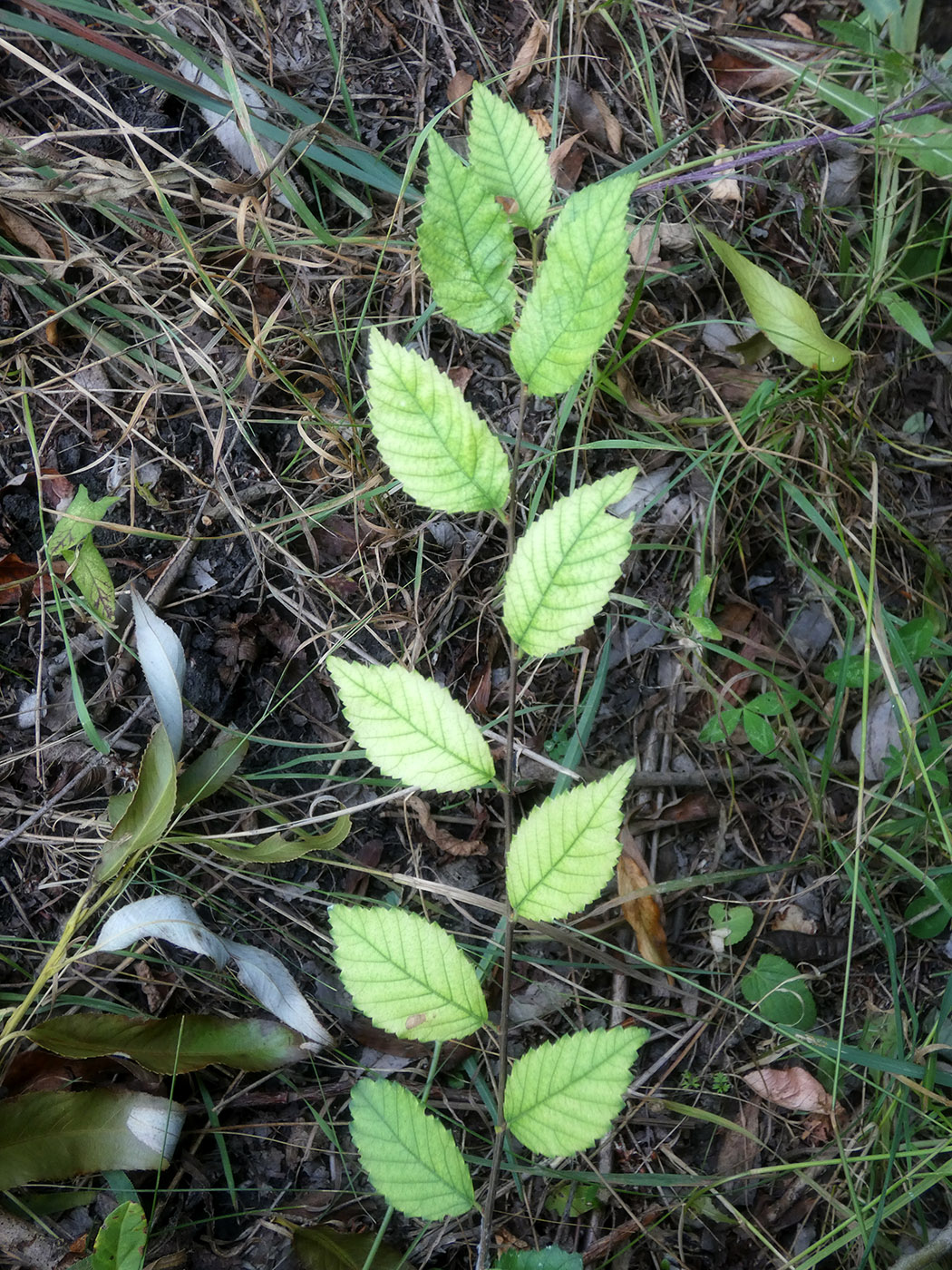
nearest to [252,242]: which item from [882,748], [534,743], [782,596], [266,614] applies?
[266,614]

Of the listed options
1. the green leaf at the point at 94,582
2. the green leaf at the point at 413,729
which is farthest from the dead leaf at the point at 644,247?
the green leaf at the point at 94,582

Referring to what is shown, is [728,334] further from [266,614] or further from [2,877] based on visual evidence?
[2,877]

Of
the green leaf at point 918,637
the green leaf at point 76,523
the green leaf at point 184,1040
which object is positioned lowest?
the green leaf at point 184,1040

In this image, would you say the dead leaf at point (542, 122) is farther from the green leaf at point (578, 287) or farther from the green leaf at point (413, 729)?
the green leaf at point (413, 729)

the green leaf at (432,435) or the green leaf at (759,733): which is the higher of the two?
the green leaf at (432,435)

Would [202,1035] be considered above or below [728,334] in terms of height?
below

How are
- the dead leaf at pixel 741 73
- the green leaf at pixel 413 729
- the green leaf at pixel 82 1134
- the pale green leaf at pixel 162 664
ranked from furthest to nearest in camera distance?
the dead leaf at pixel 741 73 → the pale green leaf at pixel 162 664 → the green leaf at pixel 82 1134 → the green leaf at pixel 413 729

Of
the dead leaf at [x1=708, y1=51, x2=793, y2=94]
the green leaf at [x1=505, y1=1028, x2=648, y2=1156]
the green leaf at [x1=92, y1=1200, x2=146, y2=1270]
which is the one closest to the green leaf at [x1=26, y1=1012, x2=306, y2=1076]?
the green leaf at [x1=92, y1=1200, x2=146, y2=1270]
